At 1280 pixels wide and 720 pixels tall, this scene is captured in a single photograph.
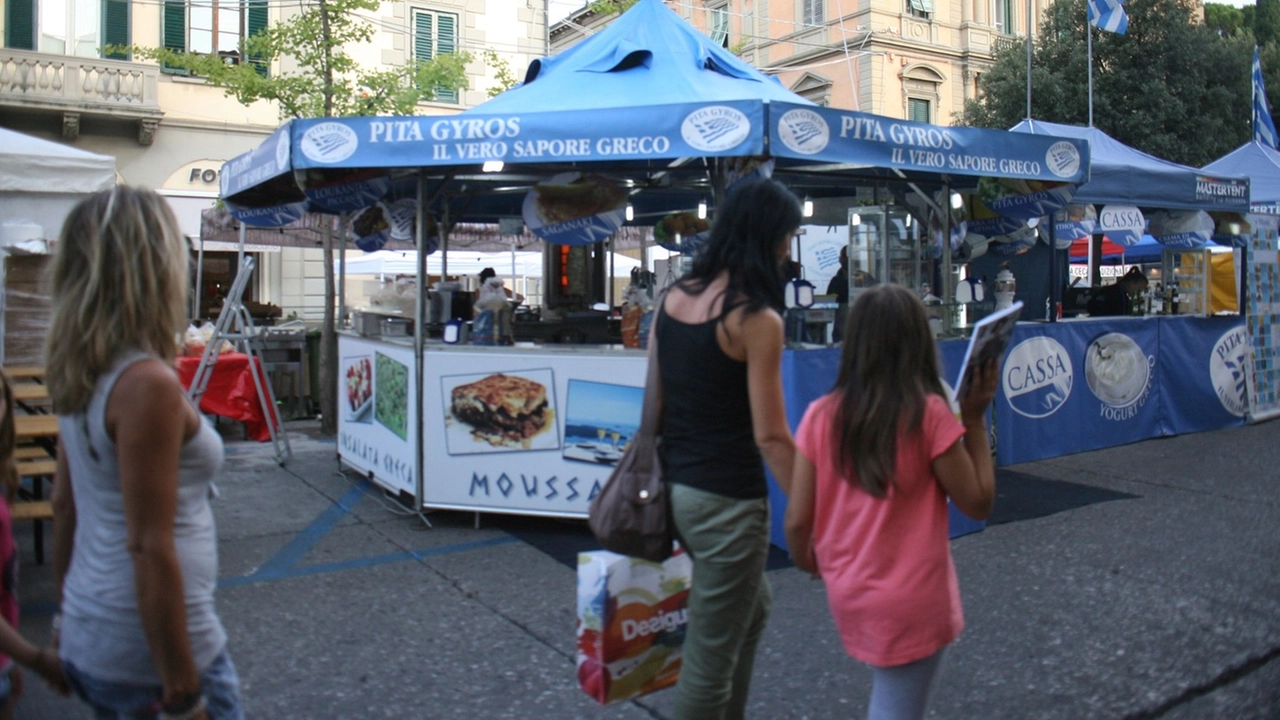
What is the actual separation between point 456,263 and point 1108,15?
462 inches

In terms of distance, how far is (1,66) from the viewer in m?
17.3

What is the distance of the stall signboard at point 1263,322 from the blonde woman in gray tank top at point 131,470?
11.4 m

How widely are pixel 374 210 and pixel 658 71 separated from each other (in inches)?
135

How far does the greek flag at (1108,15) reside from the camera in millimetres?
15969

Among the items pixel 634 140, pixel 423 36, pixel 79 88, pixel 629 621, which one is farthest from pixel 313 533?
pixel 423 36

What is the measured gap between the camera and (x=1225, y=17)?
3506 cm

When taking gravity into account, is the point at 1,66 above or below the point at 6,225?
above

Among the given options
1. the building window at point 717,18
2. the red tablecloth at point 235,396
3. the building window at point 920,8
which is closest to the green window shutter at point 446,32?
the red tablecloth at point 235,396

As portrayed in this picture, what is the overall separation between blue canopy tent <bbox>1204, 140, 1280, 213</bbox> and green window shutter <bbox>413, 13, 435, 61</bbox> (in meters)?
15.3

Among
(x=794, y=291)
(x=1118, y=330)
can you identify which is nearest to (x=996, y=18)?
(x=1118, y=330)

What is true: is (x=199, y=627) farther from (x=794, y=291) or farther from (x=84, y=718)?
(x=794, y=291)

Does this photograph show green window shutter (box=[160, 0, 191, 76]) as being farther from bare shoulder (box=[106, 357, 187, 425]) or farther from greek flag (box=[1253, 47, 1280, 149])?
bare shoulder (box=[106, 357, 187, 425])

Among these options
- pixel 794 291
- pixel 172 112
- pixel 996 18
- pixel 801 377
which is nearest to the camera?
pixel 794 291

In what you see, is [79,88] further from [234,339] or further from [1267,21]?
[1267,21]
